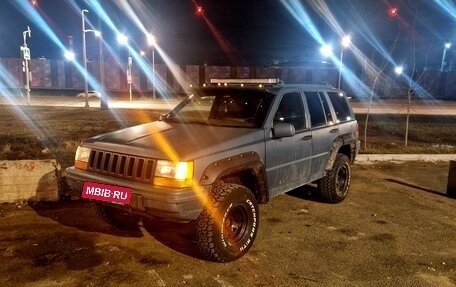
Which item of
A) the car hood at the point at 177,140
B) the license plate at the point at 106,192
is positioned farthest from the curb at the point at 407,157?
the license plate at the point at 106,192

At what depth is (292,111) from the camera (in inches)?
209

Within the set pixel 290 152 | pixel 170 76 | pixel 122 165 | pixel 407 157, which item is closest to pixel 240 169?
pixel 290 152

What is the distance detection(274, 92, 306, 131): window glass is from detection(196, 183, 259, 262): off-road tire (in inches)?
45.8

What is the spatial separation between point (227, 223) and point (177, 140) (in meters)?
1.01

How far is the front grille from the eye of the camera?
3922 mm

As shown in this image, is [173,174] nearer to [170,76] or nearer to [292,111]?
[292,111]

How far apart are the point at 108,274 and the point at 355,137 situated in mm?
4572

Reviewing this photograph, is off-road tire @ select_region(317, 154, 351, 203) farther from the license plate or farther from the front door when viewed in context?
the license plate

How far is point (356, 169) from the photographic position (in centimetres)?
895

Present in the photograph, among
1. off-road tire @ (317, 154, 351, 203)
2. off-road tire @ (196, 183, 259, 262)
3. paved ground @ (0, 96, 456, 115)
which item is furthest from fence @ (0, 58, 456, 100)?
off-road tire @ (196, 183, 259, 262)

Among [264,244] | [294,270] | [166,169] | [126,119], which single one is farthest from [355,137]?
[126,119]

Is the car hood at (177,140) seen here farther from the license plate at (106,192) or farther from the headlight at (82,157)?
the license plate at (106,192)

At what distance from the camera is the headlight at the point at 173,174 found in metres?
3.81

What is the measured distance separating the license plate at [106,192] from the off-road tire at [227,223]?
751mm
